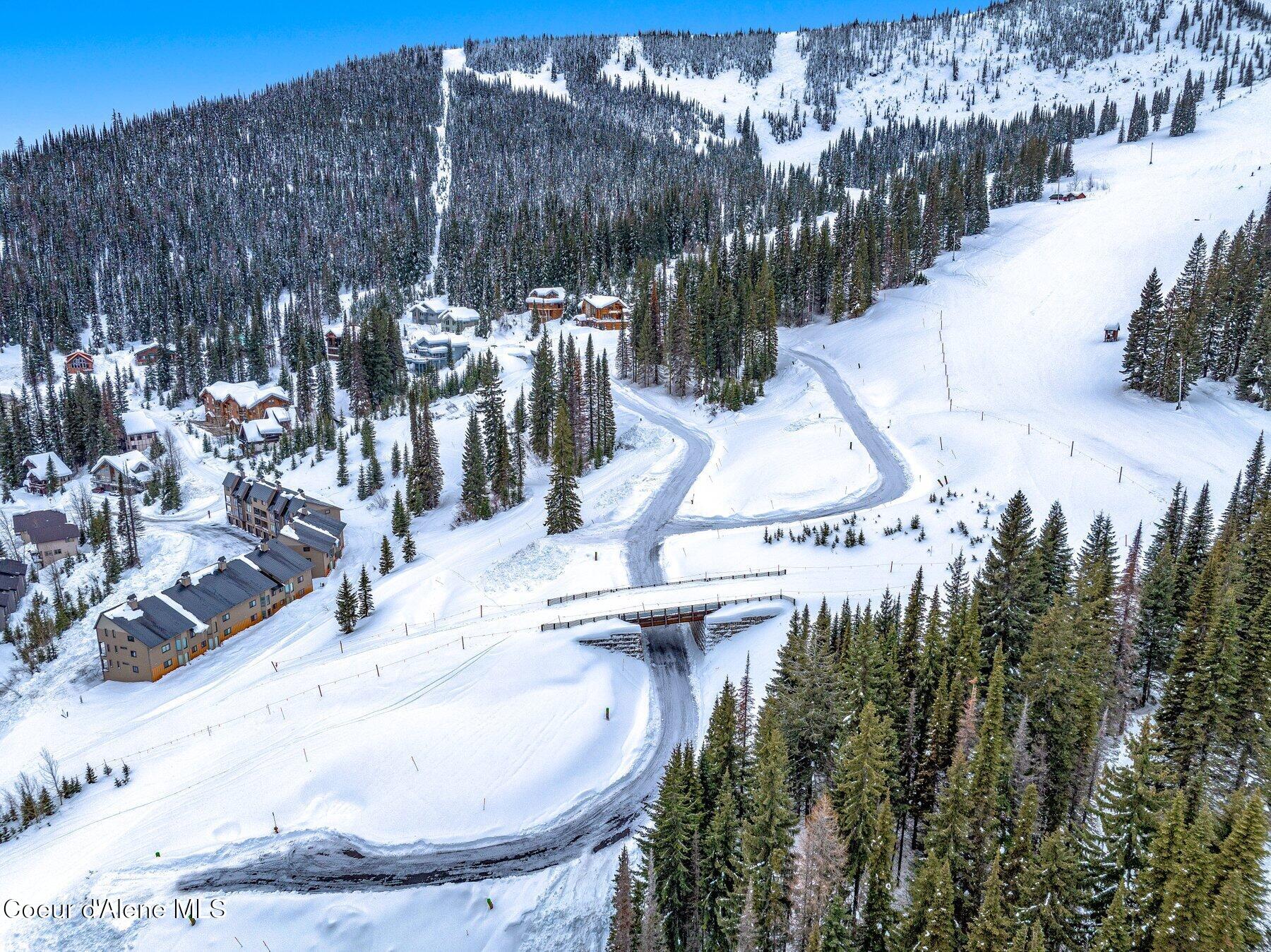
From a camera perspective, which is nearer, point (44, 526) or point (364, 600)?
point (364, 600)

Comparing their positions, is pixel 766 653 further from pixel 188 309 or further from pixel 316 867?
pixel 188 309

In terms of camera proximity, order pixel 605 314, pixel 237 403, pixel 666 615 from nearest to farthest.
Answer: pixel 666 615, pixel 237 403, pixel 605 314

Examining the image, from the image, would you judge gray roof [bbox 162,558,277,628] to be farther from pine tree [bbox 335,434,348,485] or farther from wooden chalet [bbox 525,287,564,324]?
wooden chalet [bbox 525,287,564,324]

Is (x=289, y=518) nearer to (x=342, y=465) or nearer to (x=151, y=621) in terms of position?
(x=342, y=465)

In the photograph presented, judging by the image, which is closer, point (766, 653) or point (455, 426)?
point (766, 653)

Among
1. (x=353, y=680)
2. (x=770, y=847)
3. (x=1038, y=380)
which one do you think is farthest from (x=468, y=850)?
(x=1038, y=380)

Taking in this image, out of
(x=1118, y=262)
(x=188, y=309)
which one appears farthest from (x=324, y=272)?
(x=1118, y=262)

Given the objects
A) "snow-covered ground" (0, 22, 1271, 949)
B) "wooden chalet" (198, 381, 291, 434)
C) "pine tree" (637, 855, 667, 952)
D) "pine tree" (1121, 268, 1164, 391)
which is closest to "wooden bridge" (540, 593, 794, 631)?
"snow-covered ground" (0, 22, 1271, 949)
